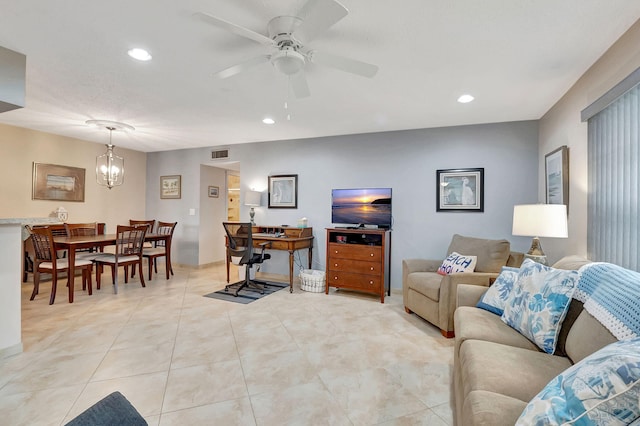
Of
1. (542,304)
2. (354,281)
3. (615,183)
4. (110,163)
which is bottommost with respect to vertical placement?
(354,281)

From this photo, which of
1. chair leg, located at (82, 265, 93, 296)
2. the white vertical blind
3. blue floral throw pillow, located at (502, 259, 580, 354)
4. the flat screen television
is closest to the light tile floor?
chair leg, located at (82, 265, 93, 296)

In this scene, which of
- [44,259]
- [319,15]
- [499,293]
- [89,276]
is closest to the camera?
[319,15]

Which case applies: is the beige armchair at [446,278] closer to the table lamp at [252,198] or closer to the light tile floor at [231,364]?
the light tile floor at [231,364]

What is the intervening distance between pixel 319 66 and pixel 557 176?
258cm

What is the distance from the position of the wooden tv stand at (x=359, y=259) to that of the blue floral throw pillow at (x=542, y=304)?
6.55 ft

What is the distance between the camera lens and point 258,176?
5129 millimetres

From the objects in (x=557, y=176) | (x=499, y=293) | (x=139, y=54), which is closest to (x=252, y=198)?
(x=139, y=54)

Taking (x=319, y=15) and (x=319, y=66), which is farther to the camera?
(x=319, y=66)

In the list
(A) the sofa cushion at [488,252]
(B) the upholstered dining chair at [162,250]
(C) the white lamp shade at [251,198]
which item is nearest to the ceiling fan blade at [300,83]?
(A) the sofa cushion at [488,252]

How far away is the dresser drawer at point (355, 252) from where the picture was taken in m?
3.81

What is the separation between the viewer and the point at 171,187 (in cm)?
591

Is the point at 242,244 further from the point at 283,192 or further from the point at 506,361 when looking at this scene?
the point at 506,361

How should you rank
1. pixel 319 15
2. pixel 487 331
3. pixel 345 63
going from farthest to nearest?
pixel 345 63
pixel 487 331
pixel 319 15

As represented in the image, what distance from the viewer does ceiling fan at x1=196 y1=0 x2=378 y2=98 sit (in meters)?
1.51
